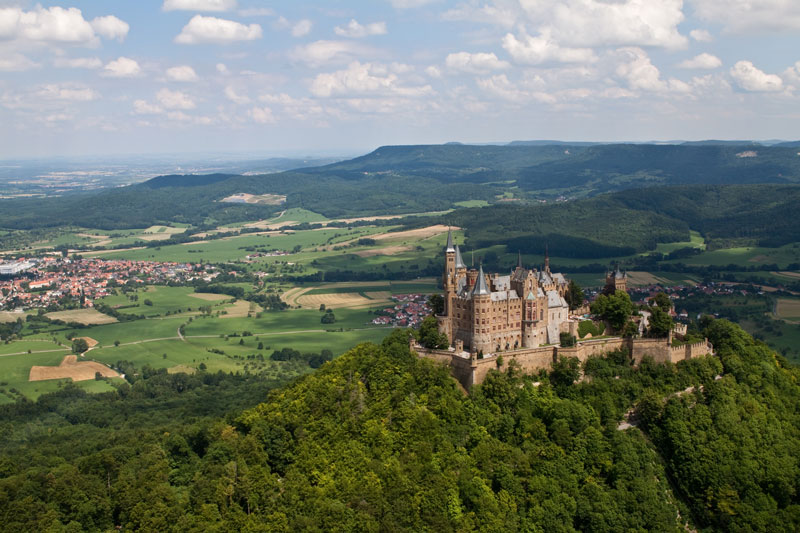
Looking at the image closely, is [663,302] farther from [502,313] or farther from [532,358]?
[502,313]

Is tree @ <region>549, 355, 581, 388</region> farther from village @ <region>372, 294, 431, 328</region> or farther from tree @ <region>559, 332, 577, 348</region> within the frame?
village @ <region>372, 294, 431, 328</region>

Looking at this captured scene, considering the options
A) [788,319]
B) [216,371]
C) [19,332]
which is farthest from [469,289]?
[19,332]

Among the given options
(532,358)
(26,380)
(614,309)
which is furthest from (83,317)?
(614,309)

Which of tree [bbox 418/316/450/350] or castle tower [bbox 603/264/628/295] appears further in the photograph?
castle tower [bbox 603/264/628/295]

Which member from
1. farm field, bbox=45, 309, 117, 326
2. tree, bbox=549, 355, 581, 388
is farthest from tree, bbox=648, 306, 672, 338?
farm field, bbox=45, 309, 117, 326

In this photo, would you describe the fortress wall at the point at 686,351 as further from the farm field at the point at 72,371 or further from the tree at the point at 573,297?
the farm field at the point at 72,371

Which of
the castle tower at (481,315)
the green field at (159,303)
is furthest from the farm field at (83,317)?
the castle tower at (481,315)
